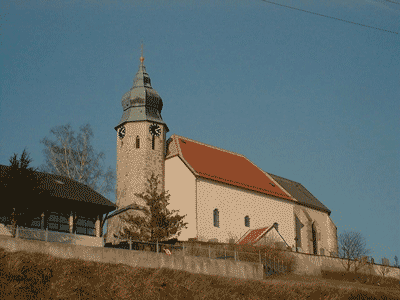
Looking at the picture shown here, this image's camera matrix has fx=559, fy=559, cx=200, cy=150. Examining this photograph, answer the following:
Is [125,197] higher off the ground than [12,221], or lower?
higher

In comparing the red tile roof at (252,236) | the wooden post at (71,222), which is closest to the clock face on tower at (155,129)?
the red tile roof at (252,236)

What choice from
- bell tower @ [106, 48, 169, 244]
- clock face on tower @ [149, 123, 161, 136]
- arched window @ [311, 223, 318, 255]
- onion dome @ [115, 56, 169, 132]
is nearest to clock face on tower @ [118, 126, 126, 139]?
bell tower @ [106, 48, 169, 244]

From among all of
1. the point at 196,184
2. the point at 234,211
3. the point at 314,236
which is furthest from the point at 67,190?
the point at 314,236

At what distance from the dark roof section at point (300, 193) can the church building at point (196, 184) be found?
3100 mm

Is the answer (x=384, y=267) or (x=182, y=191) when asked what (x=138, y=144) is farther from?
(x=384, y=267)

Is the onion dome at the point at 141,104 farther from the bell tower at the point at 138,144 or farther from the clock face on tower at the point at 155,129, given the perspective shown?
the clock face on tower at the point at 155,129

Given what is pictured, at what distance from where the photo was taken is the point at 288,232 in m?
44.2

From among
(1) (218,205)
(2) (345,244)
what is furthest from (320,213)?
(1) (218,205)

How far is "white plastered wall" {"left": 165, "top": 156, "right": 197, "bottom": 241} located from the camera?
37219mm

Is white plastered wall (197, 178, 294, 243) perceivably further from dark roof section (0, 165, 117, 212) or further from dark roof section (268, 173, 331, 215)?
dark roof section (0, 165, 117, 212)

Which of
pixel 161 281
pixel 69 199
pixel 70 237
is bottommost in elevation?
pixel 161 281

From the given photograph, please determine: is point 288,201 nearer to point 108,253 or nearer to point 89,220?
point 89,220

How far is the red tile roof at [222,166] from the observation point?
40094mm

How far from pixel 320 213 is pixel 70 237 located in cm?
3119
